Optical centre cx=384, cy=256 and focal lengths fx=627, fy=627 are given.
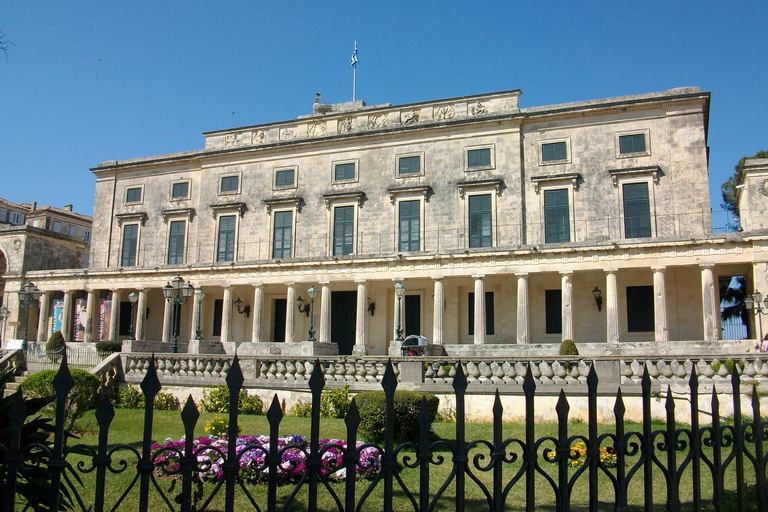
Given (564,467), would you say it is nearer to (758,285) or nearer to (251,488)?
(251,488)

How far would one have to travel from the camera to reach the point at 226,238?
118ft

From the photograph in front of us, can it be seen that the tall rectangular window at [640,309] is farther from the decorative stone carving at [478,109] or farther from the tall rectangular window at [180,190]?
the tall rectangular window at [180,190]

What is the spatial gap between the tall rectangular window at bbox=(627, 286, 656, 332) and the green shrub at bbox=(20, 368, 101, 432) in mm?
22006

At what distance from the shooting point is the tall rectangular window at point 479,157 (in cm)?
3141

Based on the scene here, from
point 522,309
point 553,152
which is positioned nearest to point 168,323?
point 522,309

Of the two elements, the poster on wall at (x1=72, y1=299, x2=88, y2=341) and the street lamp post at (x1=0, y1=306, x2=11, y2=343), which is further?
the street lamp post at (x1=0, y1=306, x2=11, y2=343)

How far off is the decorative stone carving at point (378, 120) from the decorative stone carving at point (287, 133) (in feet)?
15.5

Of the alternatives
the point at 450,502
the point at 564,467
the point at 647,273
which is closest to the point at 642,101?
the point at 647,273

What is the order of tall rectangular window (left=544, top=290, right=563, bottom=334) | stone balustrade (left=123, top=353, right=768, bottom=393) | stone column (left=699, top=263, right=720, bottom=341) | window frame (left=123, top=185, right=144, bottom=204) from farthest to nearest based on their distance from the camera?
window frame (left=123, top=185, right=144, bottom=204) → tall rectangular window (left=544, top=290, right=563, bottom=334) → stone column (left=699, top=263, right=720, bottom=341) → stone balustrade (left=123, top=353, right=768, bottom=393)

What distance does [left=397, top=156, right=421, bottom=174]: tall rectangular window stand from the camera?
107 feet

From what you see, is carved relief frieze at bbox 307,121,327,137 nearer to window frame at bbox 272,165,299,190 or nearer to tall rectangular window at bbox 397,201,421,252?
window frame at bbox 272,165,299,190

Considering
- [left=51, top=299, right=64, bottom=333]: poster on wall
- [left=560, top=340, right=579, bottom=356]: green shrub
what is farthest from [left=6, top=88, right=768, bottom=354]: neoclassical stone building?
[left=560, top=340, right=579, bottom=356]: green shrub

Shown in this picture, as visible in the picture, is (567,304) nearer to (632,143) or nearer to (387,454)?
(632,143)

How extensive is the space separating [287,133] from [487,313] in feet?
50.9
